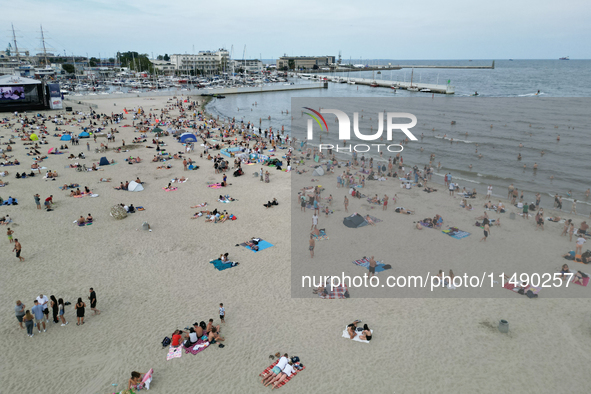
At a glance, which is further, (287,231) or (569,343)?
(287,231)

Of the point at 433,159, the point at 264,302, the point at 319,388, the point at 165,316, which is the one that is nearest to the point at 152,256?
the point at 165,316

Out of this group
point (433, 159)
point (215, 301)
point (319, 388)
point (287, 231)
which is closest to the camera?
point (319, 388)

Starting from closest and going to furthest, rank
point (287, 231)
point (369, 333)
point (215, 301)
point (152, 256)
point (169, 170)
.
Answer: point (369, 333), point (215, 301), point (152, 256), point (287, 231), point (169, 170)

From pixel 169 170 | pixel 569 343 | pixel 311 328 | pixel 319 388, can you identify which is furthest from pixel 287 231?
pixel 169 170

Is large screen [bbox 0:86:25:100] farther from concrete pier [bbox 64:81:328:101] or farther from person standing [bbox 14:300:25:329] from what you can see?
person standing [bbox 14:300:25:329]

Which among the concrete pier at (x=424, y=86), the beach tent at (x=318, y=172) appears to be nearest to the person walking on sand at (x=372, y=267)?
the beach tent at (x=318, y=172)

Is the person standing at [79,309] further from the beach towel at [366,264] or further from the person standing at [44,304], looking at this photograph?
the beach towel at [366,264]

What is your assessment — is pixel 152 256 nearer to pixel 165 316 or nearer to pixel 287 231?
pixel 165 316
